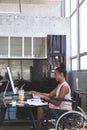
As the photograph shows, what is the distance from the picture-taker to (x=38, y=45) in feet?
32.5

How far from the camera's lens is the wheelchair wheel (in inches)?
188

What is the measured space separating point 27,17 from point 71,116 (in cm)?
561

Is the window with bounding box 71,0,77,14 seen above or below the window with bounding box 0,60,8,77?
above

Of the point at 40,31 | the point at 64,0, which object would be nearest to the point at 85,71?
the point at 40,31

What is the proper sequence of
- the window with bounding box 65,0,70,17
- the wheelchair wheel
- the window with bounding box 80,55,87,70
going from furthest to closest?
the window with bounding box 65,0,70,17 → the window with bounding box 80,55,87,70 → the wheelchair wheel

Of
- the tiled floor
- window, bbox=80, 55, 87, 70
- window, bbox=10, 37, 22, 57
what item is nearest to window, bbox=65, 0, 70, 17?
window, bbox=10, 37, 22, 57

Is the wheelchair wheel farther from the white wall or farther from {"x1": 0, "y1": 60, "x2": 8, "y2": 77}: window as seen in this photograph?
the white wall

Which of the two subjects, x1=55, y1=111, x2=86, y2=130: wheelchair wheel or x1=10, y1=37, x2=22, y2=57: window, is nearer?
x1=55, y1=111, x2=86, y2=130: wheelchair wheel

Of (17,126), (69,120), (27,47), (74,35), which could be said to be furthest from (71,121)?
(27,47)

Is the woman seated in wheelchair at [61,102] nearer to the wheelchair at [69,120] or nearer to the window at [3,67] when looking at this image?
the wheelchair at [69,120]

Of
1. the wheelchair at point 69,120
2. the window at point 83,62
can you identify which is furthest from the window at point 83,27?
the wheelchair at point 69,120

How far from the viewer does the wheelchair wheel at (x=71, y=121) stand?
4.77 m

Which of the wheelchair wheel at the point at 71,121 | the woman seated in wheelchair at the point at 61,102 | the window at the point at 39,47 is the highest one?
the window at the point at 39,47

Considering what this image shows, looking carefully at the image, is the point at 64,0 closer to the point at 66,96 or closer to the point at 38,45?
the point at 38,45
